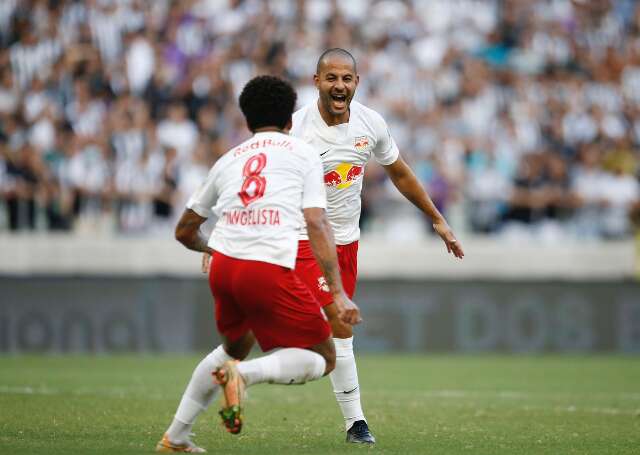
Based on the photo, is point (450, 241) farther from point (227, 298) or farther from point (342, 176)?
point (227, 298)

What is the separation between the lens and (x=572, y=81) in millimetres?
22078

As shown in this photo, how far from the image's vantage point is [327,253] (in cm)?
670

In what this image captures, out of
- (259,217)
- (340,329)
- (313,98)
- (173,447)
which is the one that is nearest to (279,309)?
(259,217)

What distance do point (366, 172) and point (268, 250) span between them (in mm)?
12217

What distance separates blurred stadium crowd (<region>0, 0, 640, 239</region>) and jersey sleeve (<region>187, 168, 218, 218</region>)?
35.5ft

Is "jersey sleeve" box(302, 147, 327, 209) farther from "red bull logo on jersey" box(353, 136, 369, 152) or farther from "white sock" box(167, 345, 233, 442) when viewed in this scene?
"red bull logo on jersey" box(353, 136, 369, 152)

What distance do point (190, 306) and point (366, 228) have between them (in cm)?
300

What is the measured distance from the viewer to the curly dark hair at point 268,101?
22.1 ft

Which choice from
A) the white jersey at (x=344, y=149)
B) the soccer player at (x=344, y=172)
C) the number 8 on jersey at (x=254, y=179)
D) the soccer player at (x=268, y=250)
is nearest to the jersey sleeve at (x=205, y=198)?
the soccer player at (x=268, y=250)

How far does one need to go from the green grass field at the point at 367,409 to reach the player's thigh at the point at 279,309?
0.97 meters

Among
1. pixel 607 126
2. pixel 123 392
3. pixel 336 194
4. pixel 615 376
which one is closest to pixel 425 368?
pixel 615 376

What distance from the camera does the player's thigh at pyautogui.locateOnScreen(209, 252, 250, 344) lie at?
6613mm

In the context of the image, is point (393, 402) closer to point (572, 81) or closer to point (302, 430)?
point (302, 430)

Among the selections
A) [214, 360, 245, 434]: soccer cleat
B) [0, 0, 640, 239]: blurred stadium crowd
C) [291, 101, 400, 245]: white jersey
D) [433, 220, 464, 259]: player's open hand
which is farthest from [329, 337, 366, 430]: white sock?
[0, 0, 640, 239]: blurred stadium crowd
